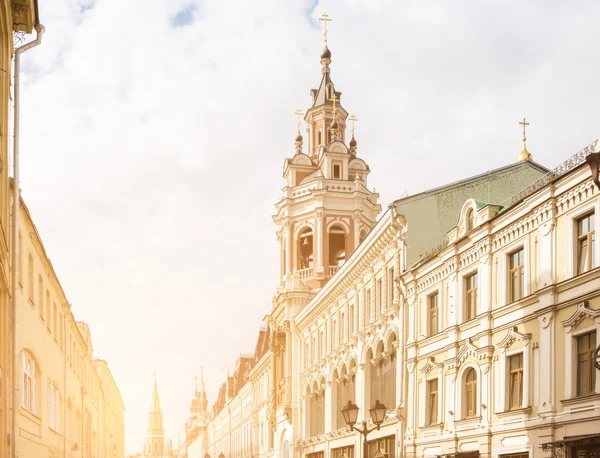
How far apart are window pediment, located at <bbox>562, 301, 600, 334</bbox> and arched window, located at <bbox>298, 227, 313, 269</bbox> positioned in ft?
124

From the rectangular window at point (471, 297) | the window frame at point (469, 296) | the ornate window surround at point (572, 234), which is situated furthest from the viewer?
the rectangular window at point (471, 297)

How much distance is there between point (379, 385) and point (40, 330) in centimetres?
1309

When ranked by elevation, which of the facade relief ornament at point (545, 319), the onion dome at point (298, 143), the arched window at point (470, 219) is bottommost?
the facade relief ornament at point (545, 319)

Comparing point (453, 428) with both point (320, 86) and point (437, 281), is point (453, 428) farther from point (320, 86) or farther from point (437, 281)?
point (320, 86)

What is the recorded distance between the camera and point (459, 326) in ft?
85.4

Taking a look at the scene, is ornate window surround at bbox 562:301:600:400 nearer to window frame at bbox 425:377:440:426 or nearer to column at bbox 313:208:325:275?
window frame at bbox 425:377:440:426

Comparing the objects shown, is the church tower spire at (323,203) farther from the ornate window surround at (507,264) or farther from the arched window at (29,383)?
the ornate window surround at (507,264)

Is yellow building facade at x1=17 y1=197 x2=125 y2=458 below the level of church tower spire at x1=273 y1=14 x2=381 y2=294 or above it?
below

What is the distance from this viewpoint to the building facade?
20047 mm

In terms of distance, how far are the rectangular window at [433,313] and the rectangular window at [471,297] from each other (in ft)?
7.08

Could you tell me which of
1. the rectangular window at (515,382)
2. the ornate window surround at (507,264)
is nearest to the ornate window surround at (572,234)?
the ornate window surround at (507,264)

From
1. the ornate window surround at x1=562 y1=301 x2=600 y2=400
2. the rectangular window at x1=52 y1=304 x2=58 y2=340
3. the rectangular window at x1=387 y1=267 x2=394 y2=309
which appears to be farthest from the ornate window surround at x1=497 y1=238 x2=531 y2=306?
the rectangular window at x1=52 y1=304 x2=58 y2=340

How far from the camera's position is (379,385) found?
3456cm

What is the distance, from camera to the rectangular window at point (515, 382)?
2245cm
